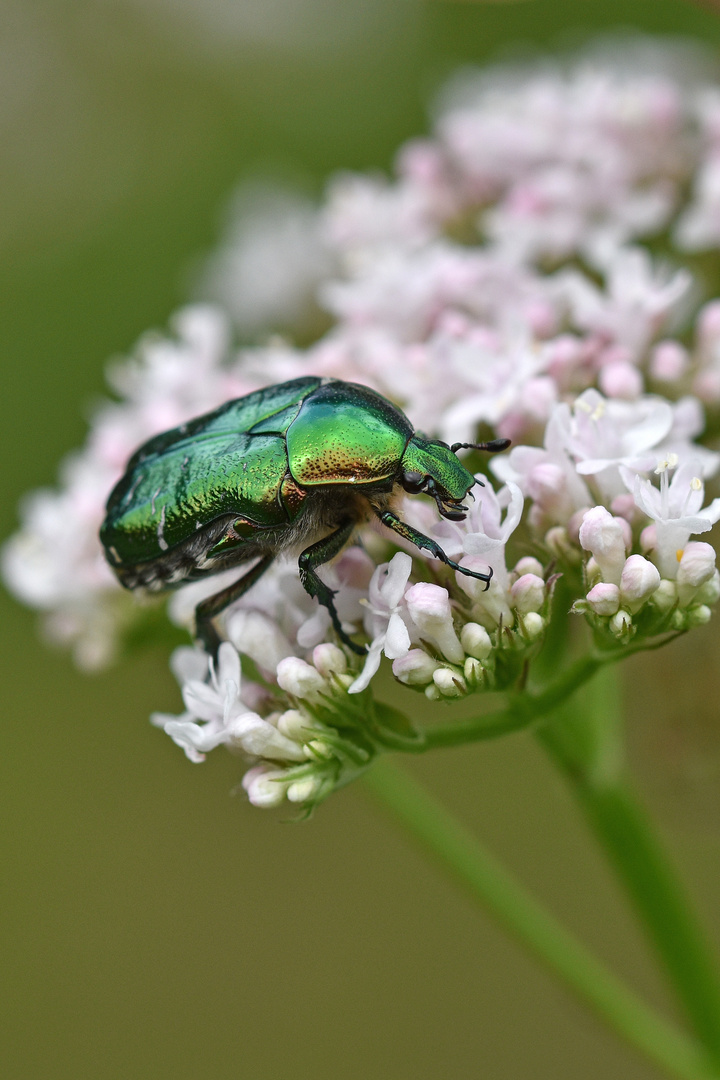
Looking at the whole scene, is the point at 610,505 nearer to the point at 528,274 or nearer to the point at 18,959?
the point at 528,274

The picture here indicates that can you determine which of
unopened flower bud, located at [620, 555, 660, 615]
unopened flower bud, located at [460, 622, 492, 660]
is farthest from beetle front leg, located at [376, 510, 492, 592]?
unopened flower bud, located at [620, 555, 660, 615]

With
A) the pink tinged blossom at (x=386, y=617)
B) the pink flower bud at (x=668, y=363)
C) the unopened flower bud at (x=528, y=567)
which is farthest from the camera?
the pink flower bud at (x=668, y=363)

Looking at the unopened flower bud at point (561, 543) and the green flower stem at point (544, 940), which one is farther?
the green flower stem at point (544, 940)

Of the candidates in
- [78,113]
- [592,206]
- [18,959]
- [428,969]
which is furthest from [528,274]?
[78,113]

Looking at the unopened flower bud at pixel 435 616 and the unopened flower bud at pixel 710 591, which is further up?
the unopened flower bud at pixel 435 616

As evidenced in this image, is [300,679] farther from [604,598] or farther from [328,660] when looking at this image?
[604,598]

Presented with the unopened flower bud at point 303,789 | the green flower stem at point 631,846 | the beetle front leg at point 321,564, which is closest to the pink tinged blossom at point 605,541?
the beetle front leg at point 321,564

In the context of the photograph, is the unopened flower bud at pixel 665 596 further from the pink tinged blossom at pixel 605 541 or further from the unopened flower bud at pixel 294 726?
the unopened flower bud at pixel 294 726
